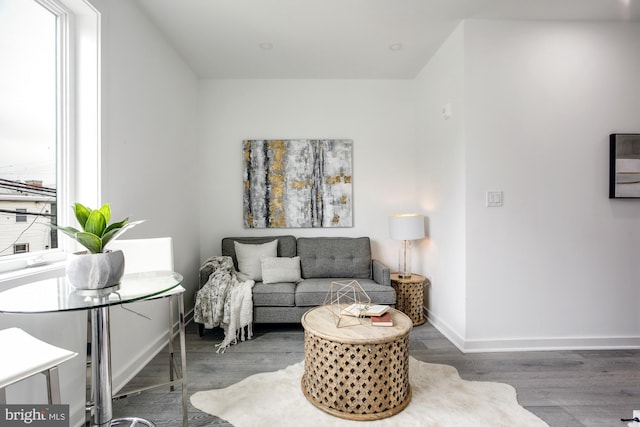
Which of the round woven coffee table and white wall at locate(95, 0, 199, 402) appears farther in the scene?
white wall at locate(95, 0, 199, 402)

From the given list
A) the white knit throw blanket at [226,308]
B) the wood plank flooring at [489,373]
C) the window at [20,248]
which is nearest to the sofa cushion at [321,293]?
the wood plank flooring at [489,373]

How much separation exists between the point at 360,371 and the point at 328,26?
266 cm

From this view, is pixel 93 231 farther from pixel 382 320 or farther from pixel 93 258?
pixel 382 320

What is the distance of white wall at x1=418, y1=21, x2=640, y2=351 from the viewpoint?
2.66 metres

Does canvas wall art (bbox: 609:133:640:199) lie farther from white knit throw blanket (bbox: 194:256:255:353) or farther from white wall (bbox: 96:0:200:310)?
white wall (bbox: 96:0:200:310)

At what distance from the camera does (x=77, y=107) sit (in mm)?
1988

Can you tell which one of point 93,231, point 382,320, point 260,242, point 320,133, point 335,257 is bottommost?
point 382,320

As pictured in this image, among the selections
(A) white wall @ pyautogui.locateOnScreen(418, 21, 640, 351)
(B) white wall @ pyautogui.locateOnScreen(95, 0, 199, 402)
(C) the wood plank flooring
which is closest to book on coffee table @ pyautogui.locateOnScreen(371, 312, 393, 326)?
(C) the wood plank flooring

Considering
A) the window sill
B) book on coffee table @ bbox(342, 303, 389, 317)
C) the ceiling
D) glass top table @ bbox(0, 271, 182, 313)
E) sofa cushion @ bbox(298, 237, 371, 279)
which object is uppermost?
the ceiling

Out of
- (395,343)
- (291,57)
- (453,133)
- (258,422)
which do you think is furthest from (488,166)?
(258,422)

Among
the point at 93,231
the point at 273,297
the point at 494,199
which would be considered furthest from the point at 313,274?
the point at 93,231

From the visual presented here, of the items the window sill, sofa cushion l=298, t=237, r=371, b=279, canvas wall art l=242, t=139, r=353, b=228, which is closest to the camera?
the window sill

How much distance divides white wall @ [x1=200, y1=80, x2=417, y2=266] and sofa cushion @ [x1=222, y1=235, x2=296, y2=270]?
0.18m

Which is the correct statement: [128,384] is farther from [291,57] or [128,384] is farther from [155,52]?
[291,57]
